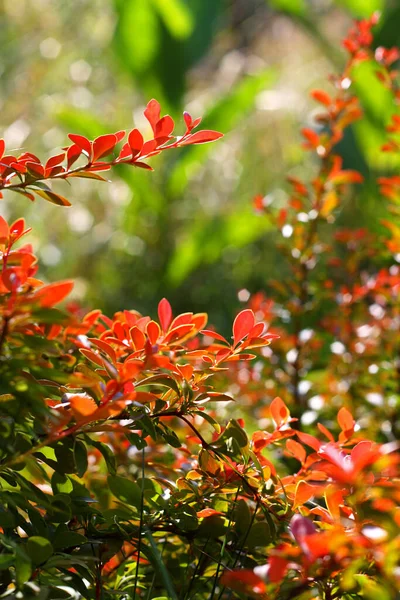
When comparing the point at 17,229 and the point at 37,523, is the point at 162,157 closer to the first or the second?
the point at 17,229

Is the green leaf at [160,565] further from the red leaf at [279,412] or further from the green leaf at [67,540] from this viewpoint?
the red leaf at [279,412]

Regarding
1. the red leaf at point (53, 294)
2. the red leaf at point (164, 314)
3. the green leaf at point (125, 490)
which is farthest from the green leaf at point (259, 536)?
the red leaf at point (53, 294)

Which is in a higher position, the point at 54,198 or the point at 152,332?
the point at 54,198

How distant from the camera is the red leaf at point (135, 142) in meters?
0.65

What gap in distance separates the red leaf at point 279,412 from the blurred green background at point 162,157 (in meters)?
2.78

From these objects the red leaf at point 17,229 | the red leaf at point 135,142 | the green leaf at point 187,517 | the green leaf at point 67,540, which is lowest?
the green leaf at point 187,517

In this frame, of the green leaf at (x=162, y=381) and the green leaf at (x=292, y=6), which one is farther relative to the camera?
the green leaf at (x=292, y=6)

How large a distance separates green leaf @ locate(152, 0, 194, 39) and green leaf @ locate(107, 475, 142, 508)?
419 centimetres

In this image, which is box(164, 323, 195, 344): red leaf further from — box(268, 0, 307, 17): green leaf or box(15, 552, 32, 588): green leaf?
box(268, 0, 307, 17): green leaf

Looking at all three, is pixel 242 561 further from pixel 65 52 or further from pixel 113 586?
pixel 65 52

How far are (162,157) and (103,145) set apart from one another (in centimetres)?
377

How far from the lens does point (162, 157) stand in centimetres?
434

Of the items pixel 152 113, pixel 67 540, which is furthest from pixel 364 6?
pixel 67 540

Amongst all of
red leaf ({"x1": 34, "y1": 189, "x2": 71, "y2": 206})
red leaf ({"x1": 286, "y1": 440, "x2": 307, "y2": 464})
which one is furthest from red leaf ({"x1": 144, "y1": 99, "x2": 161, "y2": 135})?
red leaf ({"x1": 286, "y1": 440, "x2": 307, "y2": 464})
